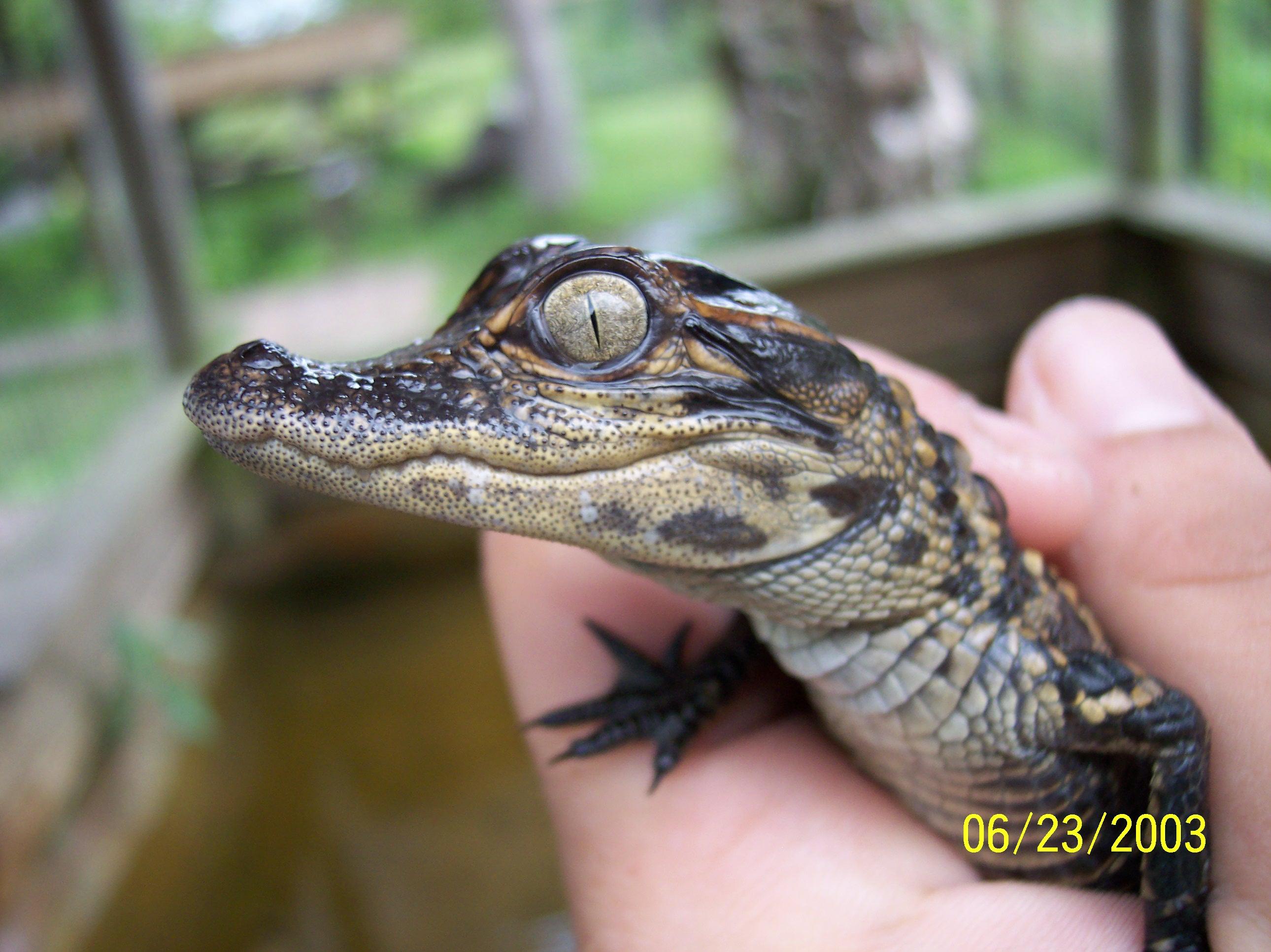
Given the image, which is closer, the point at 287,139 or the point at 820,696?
the point at 820,696

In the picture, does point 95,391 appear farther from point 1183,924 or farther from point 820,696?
point 1183,924

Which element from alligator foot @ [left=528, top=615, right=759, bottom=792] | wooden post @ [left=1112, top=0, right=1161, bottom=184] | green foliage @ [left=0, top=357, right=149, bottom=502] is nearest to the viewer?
alligator foot @ [left=528, top=615, right=759, bottom=792]

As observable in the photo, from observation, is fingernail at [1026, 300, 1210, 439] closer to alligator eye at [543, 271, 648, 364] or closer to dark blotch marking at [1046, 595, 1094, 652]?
dark blotch marking at [1046, 595, 1094, 652]

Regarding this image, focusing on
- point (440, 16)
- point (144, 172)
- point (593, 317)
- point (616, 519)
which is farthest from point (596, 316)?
point (440, 16)

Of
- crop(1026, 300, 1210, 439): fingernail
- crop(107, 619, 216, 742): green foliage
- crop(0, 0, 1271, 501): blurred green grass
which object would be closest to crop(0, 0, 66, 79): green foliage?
crop(0, 0, 1271, 501): blurred green grass

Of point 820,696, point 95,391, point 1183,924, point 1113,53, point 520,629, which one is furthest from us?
point 1113,53

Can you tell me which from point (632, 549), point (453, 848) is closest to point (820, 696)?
point (632, 549)
